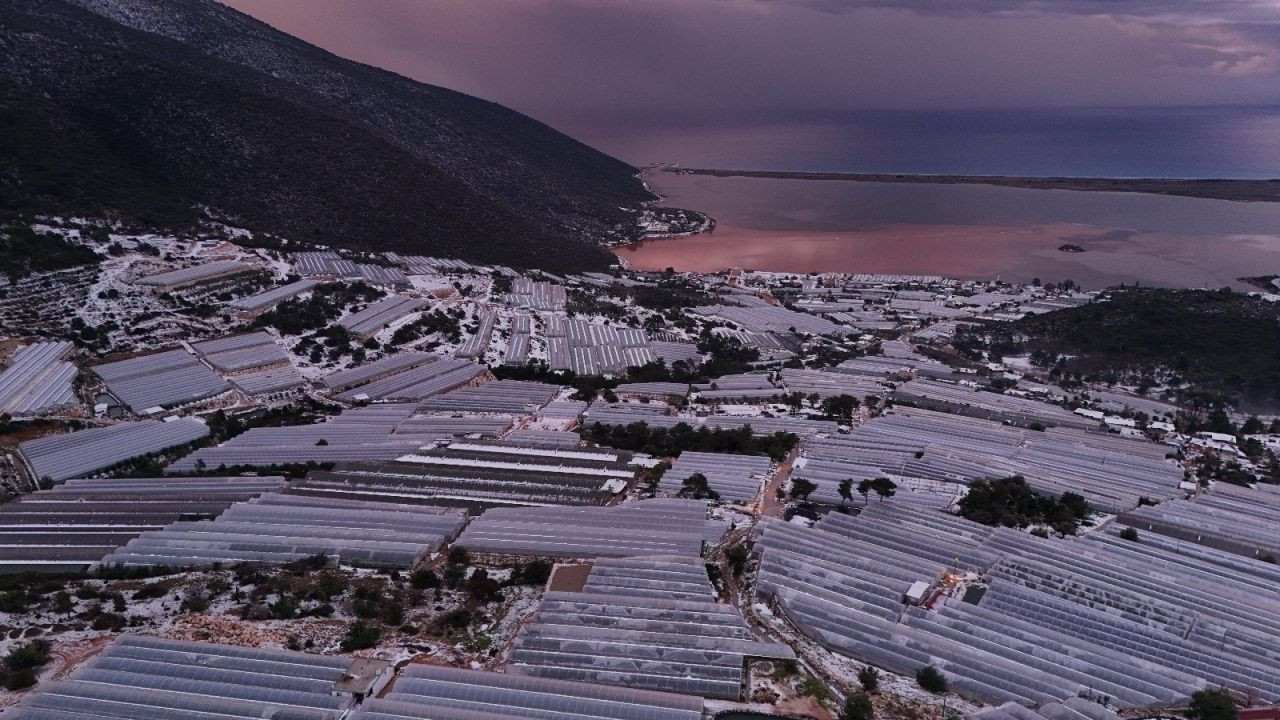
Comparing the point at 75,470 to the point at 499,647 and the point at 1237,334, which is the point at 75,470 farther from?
the point at 1237,334

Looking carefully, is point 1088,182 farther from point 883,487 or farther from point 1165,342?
point 883,487

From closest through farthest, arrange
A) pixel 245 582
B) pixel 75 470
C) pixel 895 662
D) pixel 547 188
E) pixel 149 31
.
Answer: pixel 895 662
pixel 245 582
pixel 75 470
pixel 149 31
pixel 547 188

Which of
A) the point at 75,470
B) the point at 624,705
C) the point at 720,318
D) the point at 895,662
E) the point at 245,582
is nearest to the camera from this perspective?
the point at 624,705

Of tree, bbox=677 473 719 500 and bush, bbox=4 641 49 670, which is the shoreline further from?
bush, bbox=4 641 49 670

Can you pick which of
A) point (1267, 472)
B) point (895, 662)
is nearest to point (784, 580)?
point (895, 662)

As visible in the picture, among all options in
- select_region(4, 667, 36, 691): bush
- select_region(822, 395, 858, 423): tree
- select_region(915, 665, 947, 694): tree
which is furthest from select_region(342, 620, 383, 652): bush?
select_region(822, 395, 858, 423): tree

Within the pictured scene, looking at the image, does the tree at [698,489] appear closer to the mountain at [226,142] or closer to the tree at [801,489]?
the tree at [801,489]

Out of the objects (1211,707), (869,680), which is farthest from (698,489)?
(1211,707)
